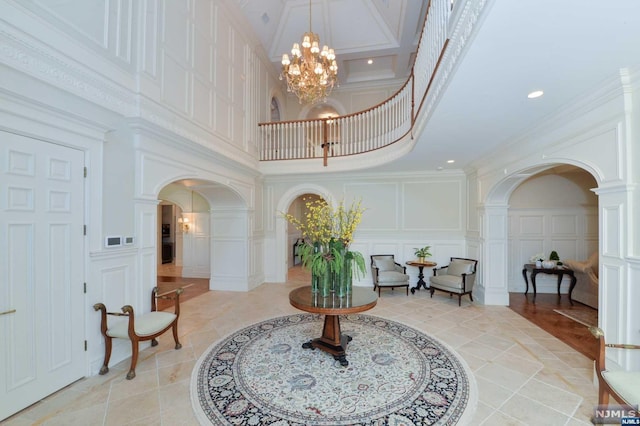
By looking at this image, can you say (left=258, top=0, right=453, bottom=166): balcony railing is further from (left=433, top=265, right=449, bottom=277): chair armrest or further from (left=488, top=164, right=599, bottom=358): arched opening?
(left=433, top=265, right=449, bottom=277): chair armrest

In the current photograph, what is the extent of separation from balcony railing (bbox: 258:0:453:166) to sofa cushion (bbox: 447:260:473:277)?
310cm

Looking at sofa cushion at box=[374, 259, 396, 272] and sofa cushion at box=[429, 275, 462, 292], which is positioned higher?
sofa cushion at box=[374, 259, 396, 272]

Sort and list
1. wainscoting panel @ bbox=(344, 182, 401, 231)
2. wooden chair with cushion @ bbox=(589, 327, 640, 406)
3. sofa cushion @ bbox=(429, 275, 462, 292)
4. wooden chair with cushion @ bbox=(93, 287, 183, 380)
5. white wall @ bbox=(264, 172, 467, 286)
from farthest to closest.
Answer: wainscoting panel @ bbox=(344, 182, 401, 231)
white wall @ bbox=(264, 172, 467, 286)
sofa cushion @ bbox=(429, 275, 462, 292)
wooden chair with cushion @ bbox=(93, 287, 183, 380)
wooden chair with cushion @ bbox=(589, 327, 640, 406)

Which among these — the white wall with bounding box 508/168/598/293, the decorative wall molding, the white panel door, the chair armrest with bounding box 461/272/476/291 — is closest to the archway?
the chair armrest with bounding box 461/272/476/291

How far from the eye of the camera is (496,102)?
2.91 m

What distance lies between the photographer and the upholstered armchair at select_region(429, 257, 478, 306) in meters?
5.55

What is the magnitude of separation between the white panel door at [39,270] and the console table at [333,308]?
2.37 meters

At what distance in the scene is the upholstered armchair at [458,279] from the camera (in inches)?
218

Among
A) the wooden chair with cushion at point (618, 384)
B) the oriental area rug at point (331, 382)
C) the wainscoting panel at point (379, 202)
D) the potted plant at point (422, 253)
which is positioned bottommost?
the oriental area rug at point (331, 382)

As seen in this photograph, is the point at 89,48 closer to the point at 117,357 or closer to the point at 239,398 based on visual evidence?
the point at 117,357

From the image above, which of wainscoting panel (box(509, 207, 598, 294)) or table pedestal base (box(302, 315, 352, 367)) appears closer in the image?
table pedestal base (box(302, 315, 352, 367))

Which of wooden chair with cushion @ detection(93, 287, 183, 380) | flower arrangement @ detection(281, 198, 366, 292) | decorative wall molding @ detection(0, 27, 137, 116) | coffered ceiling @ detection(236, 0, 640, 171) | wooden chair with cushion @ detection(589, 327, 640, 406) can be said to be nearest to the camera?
coffered ceiling @ detection(236, 0, 640, 171)

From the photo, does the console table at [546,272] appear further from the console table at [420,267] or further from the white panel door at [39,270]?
the white panel door at [39,270]

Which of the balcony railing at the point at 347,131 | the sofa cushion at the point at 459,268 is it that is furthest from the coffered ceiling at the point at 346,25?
the sofa cushion at the point at 459,268
